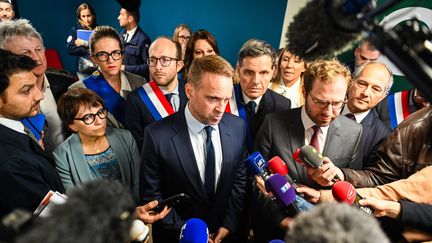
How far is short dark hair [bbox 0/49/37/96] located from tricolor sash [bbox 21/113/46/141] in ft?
1.68

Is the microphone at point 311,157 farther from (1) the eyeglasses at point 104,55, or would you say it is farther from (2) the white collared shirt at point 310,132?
(1) the eyeglasses at point 104,55

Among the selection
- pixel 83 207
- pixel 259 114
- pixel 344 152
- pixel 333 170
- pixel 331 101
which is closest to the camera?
pixel 83 207

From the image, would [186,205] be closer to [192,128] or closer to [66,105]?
[192,128]

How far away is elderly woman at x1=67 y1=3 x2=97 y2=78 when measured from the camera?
3.55m

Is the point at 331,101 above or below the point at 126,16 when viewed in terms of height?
below

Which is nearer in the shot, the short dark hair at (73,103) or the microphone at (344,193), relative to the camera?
the microphone at (344,193)

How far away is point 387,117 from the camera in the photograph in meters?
2.34

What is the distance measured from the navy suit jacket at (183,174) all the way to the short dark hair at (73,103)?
0.48m

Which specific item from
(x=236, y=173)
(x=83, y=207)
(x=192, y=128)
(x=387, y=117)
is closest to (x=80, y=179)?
(x=192, y=128)

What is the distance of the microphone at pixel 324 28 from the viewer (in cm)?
51

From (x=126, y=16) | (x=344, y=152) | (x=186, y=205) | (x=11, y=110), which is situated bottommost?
(x=186, y=205)

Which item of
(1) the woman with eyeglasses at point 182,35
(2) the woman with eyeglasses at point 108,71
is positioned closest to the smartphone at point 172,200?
(2) the woman with eyeglasses at point 108,71

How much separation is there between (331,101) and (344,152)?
0.31 m

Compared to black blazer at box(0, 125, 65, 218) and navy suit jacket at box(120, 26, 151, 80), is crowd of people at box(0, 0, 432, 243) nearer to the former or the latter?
black blazer at box(0, 125, 65, 218)
